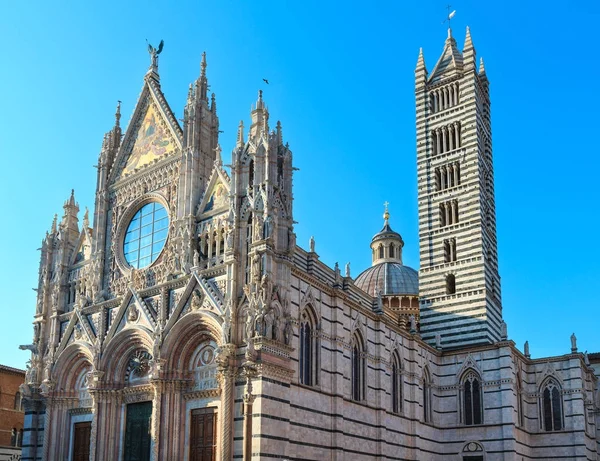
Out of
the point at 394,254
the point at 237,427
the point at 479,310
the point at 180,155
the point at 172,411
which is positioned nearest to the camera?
the point at 237,427

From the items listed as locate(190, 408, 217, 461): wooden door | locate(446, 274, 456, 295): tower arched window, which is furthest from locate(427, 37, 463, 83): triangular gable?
locate(190, 408, 217, 461): wooden door

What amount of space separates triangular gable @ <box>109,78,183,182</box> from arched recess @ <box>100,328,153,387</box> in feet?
25.5

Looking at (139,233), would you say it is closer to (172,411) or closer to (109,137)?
(109,137)

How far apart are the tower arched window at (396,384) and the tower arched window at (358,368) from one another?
323cm

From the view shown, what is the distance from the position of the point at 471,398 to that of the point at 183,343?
Answer: 17.0 m

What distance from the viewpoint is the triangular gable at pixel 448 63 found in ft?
147

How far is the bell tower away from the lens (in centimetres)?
4012

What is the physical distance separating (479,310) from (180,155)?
1807 cm

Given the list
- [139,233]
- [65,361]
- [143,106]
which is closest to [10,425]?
[65,361]

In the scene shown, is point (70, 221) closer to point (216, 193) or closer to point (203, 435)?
point (216, 193)

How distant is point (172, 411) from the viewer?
27.2 metres

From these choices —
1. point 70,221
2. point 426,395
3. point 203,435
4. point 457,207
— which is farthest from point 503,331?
point 70,221

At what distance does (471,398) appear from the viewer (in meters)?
38.1

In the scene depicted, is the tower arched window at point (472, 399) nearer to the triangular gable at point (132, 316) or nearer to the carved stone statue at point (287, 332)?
the carved stone statue at point (287, 332)
